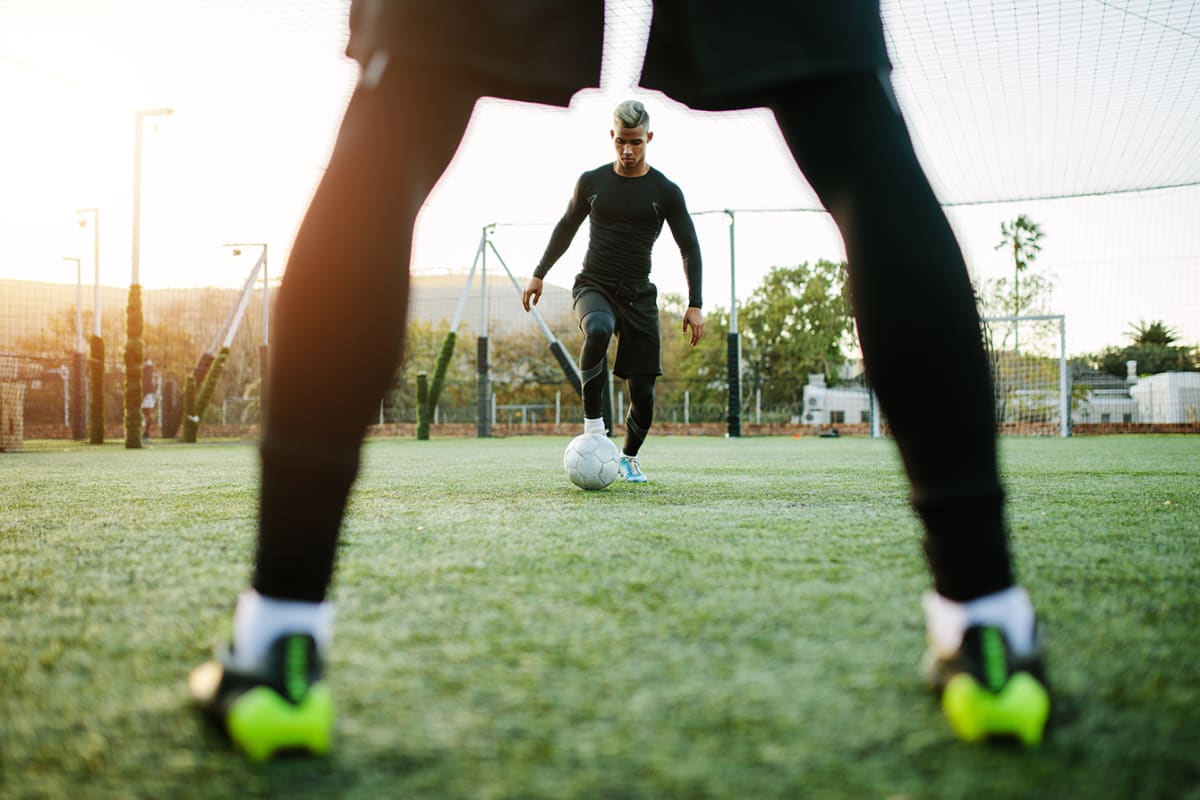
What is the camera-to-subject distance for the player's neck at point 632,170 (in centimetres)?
458

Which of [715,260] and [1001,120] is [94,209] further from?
[1001,120]

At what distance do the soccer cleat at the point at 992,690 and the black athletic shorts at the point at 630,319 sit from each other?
3769 mm

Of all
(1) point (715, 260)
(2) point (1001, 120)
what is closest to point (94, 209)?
(1) point (715, 260)

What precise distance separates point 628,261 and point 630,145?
64cm

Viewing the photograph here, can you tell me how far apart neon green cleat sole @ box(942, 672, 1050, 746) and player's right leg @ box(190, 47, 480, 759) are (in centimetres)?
61

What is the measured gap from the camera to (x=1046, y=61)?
8.95 metres

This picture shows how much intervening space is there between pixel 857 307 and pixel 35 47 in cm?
1182

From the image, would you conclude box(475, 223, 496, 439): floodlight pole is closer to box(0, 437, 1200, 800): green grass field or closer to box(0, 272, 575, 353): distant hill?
box(0, 272, 575, 353): distant hill

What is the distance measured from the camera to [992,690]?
0.81 meters

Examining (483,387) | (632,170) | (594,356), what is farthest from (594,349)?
(483,387)

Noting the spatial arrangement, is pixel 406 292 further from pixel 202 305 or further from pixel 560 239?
pixel 202 305

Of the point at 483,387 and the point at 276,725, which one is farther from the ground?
the point at 483,387

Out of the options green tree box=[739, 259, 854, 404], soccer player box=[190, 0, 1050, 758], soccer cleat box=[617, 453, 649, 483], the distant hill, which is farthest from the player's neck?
green tree box=[739, 259, 854, 404]

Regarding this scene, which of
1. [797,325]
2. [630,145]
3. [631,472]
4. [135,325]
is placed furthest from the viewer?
[797,325]
